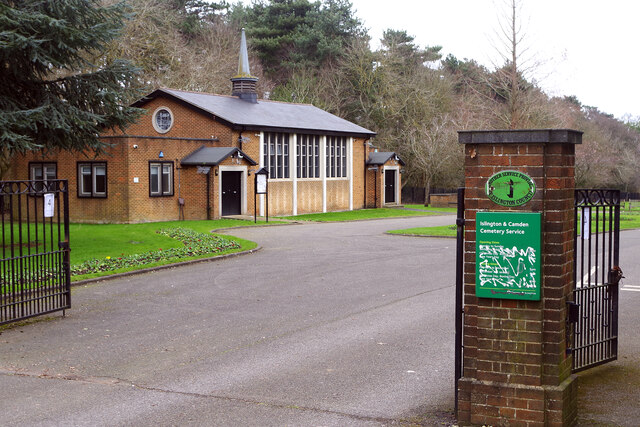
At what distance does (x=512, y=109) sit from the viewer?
84.1 ft

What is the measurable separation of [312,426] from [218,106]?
32.5 metres

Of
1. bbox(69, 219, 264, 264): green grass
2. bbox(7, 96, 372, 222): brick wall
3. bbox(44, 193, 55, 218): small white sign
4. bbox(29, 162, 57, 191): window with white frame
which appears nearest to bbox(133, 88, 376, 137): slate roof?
bbox(7, 96, 372, 222): brick wall

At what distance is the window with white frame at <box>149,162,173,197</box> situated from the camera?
32.1 meters

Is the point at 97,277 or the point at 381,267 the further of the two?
the point at 381,267

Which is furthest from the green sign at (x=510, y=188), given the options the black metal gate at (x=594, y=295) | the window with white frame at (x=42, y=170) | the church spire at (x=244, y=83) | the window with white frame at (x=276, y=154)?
the church spire at (x=244, y=83)

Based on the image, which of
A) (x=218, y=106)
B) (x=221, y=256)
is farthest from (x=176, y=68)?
(x=221, y=256)

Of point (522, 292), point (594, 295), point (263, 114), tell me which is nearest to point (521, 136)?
point (522, 292)

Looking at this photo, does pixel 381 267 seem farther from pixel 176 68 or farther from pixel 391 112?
pixel 391 112

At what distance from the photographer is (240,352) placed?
28.7 feet

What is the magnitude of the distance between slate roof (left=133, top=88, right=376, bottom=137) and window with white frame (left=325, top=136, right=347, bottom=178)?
592mm

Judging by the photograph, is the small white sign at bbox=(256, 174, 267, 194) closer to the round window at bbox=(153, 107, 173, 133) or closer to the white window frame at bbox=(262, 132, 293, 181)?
the white window frame at bbox=(262, 132, 293, 181)

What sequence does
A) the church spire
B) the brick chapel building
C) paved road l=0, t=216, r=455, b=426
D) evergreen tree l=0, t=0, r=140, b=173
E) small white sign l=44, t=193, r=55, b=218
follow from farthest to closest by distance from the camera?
the church spire, the brick chapel building, evergreen tree l=0, t=0, r=140, b=173, small white sign l=44, t=193, r=55, b=218, paved road l=0, t=216, r=455, b=426

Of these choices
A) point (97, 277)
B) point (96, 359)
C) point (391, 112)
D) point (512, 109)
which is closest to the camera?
point (96, 359)

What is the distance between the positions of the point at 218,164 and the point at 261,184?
233cm
